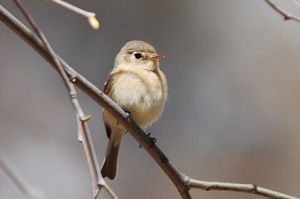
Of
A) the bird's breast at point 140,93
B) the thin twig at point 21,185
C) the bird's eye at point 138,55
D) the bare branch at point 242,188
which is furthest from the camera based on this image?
the bird's eye at point 138,55

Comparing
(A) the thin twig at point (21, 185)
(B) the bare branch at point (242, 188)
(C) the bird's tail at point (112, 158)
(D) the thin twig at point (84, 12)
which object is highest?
(C) the bird's tail at point (112, 158)

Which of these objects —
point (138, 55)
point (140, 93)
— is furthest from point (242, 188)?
point (138, 55)

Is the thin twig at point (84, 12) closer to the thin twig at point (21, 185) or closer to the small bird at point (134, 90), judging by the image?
the thin twig at point (21, 185)

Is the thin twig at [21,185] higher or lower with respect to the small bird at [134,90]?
lower

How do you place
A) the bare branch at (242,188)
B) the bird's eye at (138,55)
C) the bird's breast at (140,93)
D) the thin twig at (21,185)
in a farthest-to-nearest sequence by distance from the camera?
the bird's eye at (138,55) < the bird's breast at (140,93) < the bare branch at (242,188) < the thin twig at (21,185)

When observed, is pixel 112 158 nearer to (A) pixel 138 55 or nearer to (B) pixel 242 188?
(A) pixel 138 55

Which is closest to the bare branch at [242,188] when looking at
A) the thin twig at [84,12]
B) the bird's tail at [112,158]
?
the thin twig at [84,12]

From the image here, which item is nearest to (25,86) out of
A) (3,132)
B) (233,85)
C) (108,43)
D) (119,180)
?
(3,132)

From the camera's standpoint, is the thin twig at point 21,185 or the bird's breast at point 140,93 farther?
A: the bird's breast at point 140,93

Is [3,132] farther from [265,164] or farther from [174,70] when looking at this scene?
[265,164]
